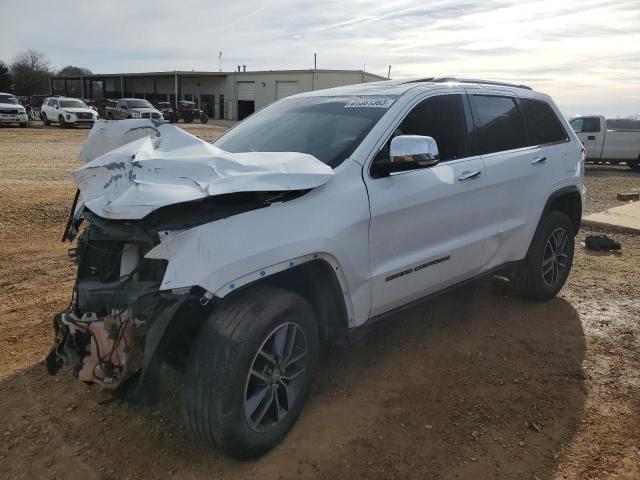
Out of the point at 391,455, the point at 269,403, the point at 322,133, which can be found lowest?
the point at 391,455

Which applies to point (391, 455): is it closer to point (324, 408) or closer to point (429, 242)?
point (324, 408)

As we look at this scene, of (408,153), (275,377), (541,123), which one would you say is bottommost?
(275,377)

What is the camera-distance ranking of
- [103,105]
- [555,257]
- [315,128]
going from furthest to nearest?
[103,105] < [555,257] < [315,128]

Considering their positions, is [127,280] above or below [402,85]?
below

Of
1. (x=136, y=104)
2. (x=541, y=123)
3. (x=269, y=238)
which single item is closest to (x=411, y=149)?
(x=269, y=238)

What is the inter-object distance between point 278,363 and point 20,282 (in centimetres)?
345

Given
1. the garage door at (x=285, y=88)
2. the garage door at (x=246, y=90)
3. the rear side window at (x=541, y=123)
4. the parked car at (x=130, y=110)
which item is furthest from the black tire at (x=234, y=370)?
the garage door at (x=246, y=90)

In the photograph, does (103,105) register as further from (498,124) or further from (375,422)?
(375,422)

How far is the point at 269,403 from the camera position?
9.17 feet

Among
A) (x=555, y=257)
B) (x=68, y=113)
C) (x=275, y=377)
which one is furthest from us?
(x=68, y=113)

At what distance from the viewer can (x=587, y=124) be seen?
1886 cm

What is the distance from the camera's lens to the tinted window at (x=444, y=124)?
12.0ft

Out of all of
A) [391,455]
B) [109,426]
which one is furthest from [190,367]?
[391,455]

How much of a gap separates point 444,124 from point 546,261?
191cm
